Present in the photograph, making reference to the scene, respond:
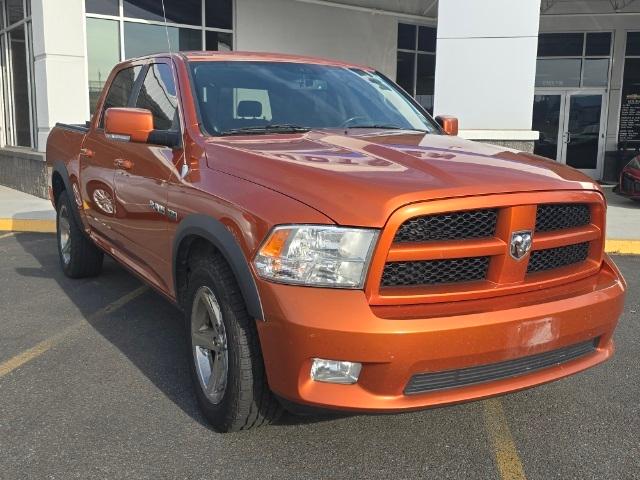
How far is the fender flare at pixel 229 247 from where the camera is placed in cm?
257

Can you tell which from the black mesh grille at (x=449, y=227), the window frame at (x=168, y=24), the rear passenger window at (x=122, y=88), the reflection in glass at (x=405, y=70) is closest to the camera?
the black mesh grille at (x=449, y=227)

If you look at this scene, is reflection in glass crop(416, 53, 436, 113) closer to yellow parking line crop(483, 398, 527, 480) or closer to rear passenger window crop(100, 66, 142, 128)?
rear passenger window crop(100, 66, 142, 128)

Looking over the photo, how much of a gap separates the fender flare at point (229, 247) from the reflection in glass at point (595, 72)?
52.3 feet

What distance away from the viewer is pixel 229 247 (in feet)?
8.97

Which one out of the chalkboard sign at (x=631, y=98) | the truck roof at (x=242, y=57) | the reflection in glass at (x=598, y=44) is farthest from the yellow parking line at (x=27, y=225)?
the chalkboard sign at (x=631, y=98)

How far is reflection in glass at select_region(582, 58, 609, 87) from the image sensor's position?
16.5m

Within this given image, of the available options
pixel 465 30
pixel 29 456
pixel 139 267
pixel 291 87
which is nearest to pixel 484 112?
pixel 465 30

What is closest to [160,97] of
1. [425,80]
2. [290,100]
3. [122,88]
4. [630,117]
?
[290,100]

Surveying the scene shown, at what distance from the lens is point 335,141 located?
3.30 meters

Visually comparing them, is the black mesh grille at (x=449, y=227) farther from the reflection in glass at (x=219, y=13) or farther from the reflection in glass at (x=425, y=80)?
the reflection in glass at (x=425, y=80)

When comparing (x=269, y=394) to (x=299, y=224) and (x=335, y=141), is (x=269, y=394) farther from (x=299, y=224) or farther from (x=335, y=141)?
(x=335, y=141)

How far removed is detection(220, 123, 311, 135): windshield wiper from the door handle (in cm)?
91

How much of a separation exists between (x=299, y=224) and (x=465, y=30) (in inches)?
304

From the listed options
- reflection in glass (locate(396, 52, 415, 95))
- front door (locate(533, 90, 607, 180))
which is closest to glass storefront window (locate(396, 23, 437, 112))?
reflection in glass (locate(396, 52, 415, 95))
